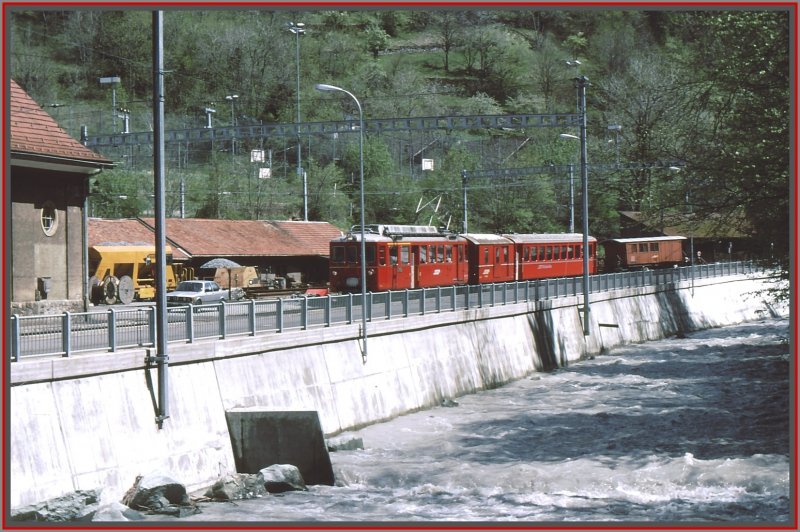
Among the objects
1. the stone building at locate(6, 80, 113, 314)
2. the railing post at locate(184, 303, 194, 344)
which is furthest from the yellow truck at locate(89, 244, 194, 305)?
the railing post at locate(184, 303, 194, 344)

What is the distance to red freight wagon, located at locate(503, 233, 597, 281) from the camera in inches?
2020

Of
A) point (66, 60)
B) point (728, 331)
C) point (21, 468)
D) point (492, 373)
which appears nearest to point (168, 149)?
point (66, 60)

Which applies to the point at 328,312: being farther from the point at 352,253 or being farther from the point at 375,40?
the point at 375,40

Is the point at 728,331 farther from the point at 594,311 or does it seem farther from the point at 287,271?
the point at 287,271

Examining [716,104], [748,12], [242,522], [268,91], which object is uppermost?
[268,91]

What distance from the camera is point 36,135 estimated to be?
1049 inches

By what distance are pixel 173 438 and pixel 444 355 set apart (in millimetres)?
13931

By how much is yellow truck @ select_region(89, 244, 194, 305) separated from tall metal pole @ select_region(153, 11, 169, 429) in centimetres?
2462

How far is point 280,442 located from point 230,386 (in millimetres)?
1895

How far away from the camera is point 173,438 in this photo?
20578 millimetres

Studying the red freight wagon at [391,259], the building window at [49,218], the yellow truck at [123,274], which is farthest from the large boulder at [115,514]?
the yellow truck at [123,274]

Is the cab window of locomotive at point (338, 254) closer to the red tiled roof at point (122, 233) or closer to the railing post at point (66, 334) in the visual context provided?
the red tiled roof at point (122, 233)

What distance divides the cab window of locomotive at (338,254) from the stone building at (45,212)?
13321 mm

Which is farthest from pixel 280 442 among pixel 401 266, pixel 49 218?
pixel 401 266
